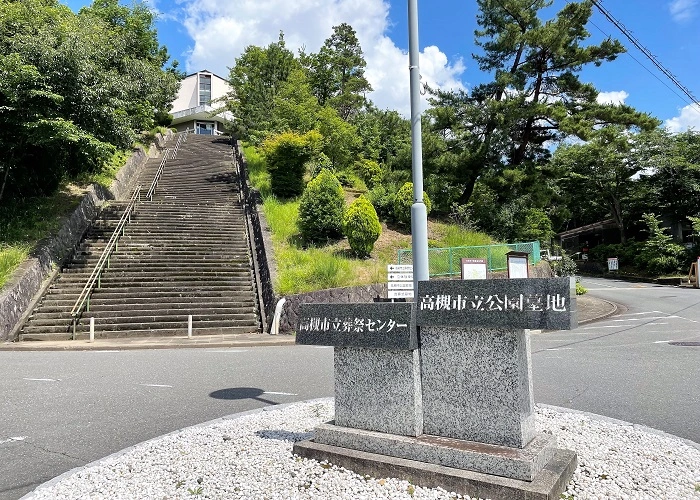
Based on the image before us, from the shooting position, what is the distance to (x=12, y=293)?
13914mm

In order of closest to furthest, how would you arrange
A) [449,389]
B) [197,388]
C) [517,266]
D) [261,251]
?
1. [449,389]
2. [197,388]
3. [517,266]
4. [261,251]

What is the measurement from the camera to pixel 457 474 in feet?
11.7

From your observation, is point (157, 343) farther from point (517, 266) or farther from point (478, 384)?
point (478, 384)

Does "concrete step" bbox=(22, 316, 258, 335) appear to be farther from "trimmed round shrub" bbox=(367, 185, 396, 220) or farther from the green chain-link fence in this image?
"trimmed round shrub" bbox=(367, 185, 396, 220)

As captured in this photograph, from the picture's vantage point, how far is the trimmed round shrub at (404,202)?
20828mm

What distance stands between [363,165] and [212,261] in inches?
495

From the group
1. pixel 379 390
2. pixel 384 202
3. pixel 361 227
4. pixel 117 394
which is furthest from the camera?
pixel 384 202

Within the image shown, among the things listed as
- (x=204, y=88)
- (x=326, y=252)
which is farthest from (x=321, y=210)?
(x=204, y=88)

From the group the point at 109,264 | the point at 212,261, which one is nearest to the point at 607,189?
the point at 212,261

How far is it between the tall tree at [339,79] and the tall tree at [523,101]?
1267cm

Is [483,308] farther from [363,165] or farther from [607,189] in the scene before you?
A: [607,189]

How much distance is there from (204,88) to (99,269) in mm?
45694

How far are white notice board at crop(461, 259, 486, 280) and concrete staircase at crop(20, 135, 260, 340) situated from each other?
6596 mm

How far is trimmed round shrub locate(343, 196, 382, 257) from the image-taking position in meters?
17.6
